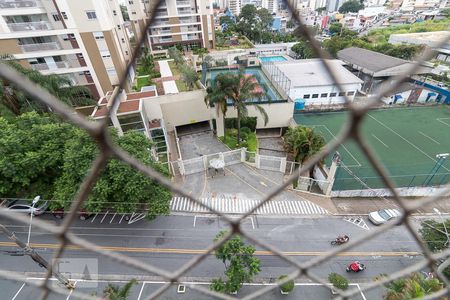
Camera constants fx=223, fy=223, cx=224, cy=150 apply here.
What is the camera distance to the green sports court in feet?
27.5

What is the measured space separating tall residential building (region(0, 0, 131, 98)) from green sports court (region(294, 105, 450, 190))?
983 cm

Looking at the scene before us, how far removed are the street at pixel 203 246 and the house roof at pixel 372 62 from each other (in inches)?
469

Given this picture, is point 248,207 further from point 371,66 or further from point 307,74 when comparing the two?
point 371,66

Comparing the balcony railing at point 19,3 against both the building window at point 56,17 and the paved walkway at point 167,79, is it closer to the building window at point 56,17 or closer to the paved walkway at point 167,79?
the building window at point 56,17

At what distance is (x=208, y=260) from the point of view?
6.16 m

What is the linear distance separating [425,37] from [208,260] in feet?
91.5

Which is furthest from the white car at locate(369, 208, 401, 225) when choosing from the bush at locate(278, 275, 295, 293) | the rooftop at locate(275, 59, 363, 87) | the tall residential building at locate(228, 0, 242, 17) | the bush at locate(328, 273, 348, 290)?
the tall residential building at locate(228, 0, 242, 17)

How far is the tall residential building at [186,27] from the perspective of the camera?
20.8 metres

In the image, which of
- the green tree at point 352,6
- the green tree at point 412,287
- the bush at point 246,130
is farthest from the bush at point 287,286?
the green tree at point 352,6

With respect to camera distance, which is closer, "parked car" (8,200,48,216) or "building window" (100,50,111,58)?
"parked car" (8,200,48,216)

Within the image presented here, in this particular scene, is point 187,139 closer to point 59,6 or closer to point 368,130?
point 59,6

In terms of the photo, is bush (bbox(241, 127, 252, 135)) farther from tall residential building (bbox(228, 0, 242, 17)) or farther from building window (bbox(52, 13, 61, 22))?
tall residential building (bbox(228, 0, 242, 17))

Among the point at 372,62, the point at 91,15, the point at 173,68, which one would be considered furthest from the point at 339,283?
the point at 372,62

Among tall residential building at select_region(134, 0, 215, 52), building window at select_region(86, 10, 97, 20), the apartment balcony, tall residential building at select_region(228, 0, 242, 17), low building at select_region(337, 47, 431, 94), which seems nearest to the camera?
building window at select_region(86, 10, 97, 20)
